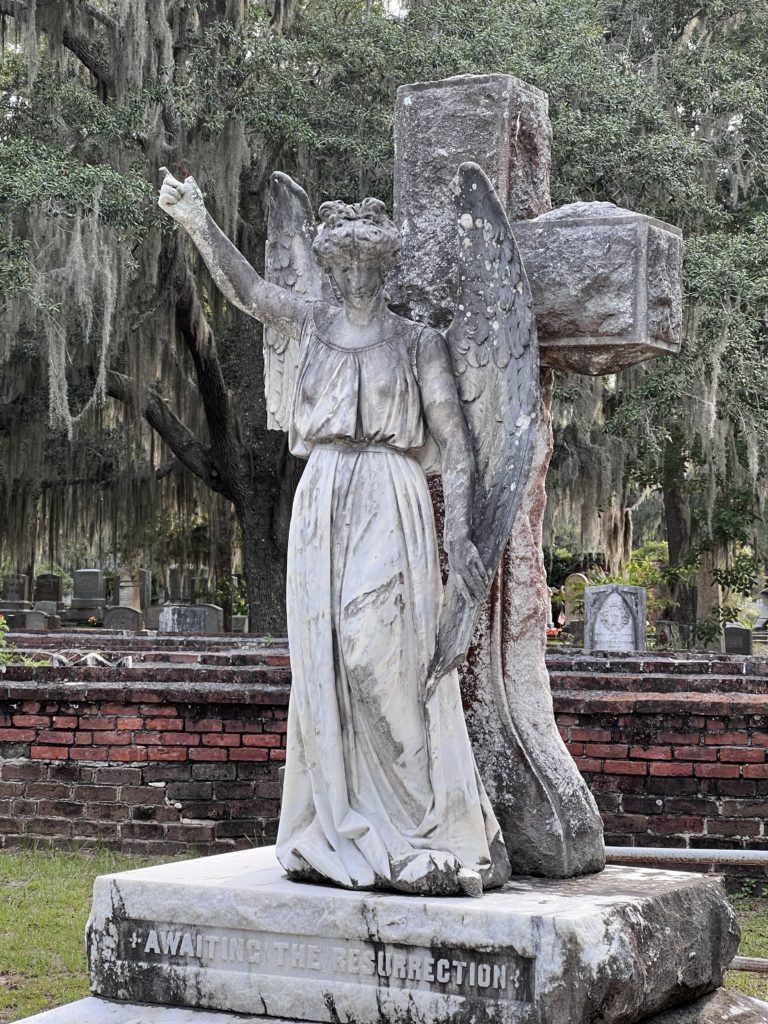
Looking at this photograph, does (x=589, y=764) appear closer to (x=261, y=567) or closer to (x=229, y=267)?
(x=229, y=267)

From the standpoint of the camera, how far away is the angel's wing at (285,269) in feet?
13.8

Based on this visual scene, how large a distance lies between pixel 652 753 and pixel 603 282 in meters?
3.60

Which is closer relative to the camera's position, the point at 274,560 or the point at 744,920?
the point at 744,920

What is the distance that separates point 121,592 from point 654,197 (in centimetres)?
2313

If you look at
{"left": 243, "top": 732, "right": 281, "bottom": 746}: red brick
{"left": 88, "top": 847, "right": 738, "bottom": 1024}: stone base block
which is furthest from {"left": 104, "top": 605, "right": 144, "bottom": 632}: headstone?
{"left": 88, "top": 847, "right": 738, "bottom": 1024}: stone base block

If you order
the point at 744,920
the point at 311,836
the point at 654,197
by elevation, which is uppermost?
the point at 654,197

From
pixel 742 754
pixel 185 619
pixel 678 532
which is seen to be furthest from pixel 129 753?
pixel 678 532

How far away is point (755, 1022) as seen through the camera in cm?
391

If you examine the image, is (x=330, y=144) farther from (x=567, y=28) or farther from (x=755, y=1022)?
(x=755, y=1022)

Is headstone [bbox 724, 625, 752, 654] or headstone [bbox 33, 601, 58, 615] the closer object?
headstone [bbox 724, 625, 752, 654]

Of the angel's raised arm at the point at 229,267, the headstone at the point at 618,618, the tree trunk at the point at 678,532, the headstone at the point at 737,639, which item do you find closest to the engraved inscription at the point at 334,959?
the angel's raised arm at the point at 229,267

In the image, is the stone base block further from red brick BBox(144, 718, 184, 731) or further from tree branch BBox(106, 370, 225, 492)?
tree branch BBox(106, 370, 225, 492)

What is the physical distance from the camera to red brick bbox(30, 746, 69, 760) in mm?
7805

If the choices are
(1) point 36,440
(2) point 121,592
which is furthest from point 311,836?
(2) point 121,592
